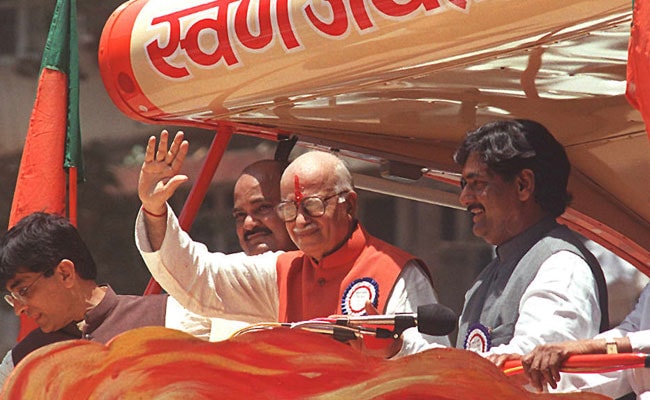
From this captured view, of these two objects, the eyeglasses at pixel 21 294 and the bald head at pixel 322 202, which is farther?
the eyeglasses at pixel 21 294

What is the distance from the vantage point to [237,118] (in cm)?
438

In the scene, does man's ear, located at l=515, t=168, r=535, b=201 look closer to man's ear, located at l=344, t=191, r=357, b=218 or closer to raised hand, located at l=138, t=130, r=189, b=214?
man's ear, located at l=344, t=191, r=357, b=218

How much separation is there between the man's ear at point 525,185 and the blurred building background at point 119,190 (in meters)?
3.72

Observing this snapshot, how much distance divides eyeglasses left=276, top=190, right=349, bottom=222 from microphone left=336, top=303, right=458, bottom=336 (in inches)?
34.9

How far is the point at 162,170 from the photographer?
13.2 ft

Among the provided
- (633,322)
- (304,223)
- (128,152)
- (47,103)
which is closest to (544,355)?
(633,322)

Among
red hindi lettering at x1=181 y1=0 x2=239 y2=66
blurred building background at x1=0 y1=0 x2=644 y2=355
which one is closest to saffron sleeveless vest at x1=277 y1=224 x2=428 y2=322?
red hindi lettering at x1=181 y1=0 x2=239 y2=66

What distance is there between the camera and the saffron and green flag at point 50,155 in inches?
194

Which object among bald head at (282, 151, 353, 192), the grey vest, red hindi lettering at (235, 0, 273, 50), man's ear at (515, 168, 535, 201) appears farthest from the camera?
bald head at (282, 151, 353, 192)

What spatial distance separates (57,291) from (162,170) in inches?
27.9

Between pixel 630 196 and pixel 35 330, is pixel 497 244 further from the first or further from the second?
pixel 35 330

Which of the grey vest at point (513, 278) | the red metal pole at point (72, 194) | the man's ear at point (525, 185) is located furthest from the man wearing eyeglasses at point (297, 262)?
the red metal pole at point (72, 194)

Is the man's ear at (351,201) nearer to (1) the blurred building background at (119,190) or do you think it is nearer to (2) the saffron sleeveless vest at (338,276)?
(2) the saffron sleeveless vest at (338,276)

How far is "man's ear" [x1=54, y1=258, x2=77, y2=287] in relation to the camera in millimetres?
4449
